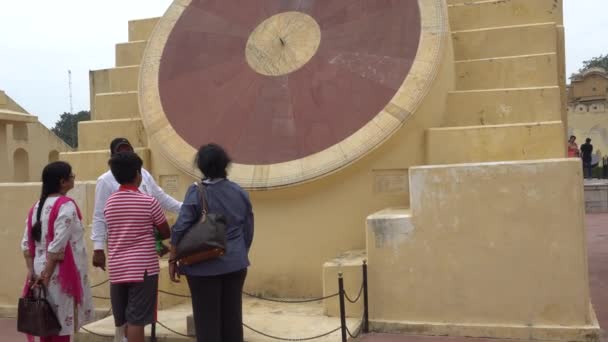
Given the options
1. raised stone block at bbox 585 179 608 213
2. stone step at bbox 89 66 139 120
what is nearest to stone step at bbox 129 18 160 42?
stone step at bbox 89 66 139 120

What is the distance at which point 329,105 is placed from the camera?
593 centimetres

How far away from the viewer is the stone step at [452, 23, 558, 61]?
255 inches

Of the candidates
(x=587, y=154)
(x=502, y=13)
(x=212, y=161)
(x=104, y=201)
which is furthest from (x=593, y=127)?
(x=212, y=161)

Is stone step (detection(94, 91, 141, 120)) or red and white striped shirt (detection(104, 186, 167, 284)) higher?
stone step (detection(94, 91, 141, 120))

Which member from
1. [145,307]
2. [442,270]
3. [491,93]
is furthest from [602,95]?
[145,307]

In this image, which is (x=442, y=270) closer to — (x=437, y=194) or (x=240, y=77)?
(x=437, y=194)

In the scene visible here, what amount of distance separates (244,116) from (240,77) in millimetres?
492

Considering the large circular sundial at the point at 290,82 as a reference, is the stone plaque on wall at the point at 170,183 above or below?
below

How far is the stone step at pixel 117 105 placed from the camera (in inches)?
292

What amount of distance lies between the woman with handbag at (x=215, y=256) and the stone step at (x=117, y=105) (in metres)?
3.94

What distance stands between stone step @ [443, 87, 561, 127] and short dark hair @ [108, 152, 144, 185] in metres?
3.22

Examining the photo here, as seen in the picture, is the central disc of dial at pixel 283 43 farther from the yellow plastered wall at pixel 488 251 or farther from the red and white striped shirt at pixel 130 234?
the red and white striped shirt at pixel 130 234

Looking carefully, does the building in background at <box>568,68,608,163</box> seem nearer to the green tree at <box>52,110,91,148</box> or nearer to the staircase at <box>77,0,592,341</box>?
the staircase at <box>77,0,592,341</box>

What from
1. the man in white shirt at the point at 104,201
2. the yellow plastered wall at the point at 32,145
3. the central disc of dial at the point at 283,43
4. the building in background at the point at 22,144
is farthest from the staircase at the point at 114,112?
the yellow plastered wall at the point at 32,145
